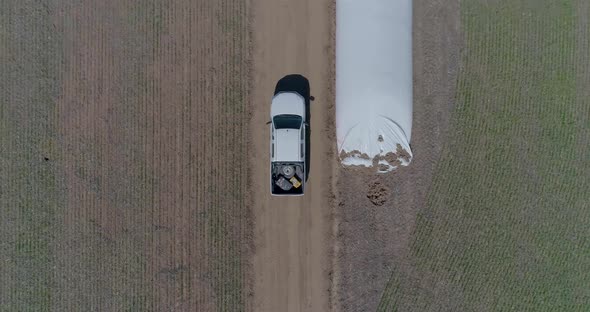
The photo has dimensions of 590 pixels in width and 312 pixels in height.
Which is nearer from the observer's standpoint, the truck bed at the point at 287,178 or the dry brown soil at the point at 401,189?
the truck bed at the point at 287,178

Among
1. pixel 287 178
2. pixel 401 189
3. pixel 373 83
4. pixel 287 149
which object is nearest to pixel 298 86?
pixel 287 149

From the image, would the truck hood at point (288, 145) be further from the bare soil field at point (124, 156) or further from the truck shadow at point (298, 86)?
the bare soil field at point (124, 156)

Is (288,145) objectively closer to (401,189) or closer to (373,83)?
(373,83)

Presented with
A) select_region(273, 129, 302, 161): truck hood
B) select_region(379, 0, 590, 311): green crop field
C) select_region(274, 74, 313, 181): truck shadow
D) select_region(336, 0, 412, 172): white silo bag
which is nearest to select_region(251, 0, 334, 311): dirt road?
select_region(274, 74, 313, 181): truck shadow

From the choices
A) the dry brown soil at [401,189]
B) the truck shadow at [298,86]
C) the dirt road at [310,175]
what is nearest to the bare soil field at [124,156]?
the dirt road at [310,175]

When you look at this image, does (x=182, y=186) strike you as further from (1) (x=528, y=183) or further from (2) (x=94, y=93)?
(1) (x=528, y=183)

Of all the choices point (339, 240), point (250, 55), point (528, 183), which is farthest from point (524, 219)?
point (250, 55)

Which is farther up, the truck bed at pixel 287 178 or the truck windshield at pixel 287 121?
the truck windshield at pixel 287 121
